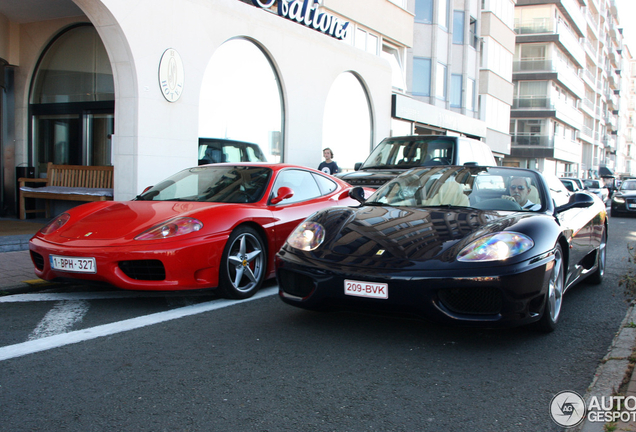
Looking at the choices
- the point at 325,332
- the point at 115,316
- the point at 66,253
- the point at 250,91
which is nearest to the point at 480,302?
the point at 325,332

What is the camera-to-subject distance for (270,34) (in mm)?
12656

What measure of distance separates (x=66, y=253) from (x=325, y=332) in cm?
230

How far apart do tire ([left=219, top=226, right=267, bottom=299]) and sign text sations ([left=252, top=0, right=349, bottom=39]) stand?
28.5ft

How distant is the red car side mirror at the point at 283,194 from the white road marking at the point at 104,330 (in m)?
1.03

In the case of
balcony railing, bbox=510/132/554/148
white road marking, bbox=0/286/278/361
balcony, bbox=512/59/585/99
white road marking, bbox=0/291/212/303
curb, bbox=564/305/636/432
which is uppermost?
balcony, bbox=512/59/585/99

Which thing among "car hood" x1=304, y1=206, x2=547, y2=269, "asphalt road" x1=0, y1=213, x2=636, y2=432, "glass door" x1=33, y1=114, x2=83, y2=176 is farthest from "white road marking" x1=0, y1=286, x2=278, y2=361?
"glass door" x1=33, y1=114, x2=83, y2=176

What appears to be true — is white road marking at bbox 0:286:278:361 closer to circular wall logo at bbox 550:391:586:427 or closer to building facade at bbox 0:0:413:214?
circular wall logo at bbox 550:391:586:427

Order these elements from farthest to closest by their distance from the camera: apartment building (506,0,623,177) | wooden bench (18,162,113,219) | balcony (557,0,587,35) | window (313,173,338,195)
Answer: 1. balcony (557,0,587,35)
2. apartment building (506,0,623,177)
3. wooden bench (18,162,113,219)
4. window (313,173,338,195)

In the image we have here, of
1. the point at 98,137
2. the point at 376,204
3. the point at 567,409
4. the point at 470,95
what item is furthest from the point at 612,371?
the point at 470,95

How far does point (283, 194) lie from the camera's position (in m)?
5.79

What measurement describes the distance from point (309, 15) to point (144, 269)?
1066cm

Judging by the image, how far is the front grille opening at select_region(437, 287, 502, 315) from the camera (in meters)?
3.66

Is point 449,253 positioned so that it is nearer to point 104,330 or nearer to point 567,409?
point 567,409

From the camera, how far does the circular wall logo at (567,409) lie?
108 inches
